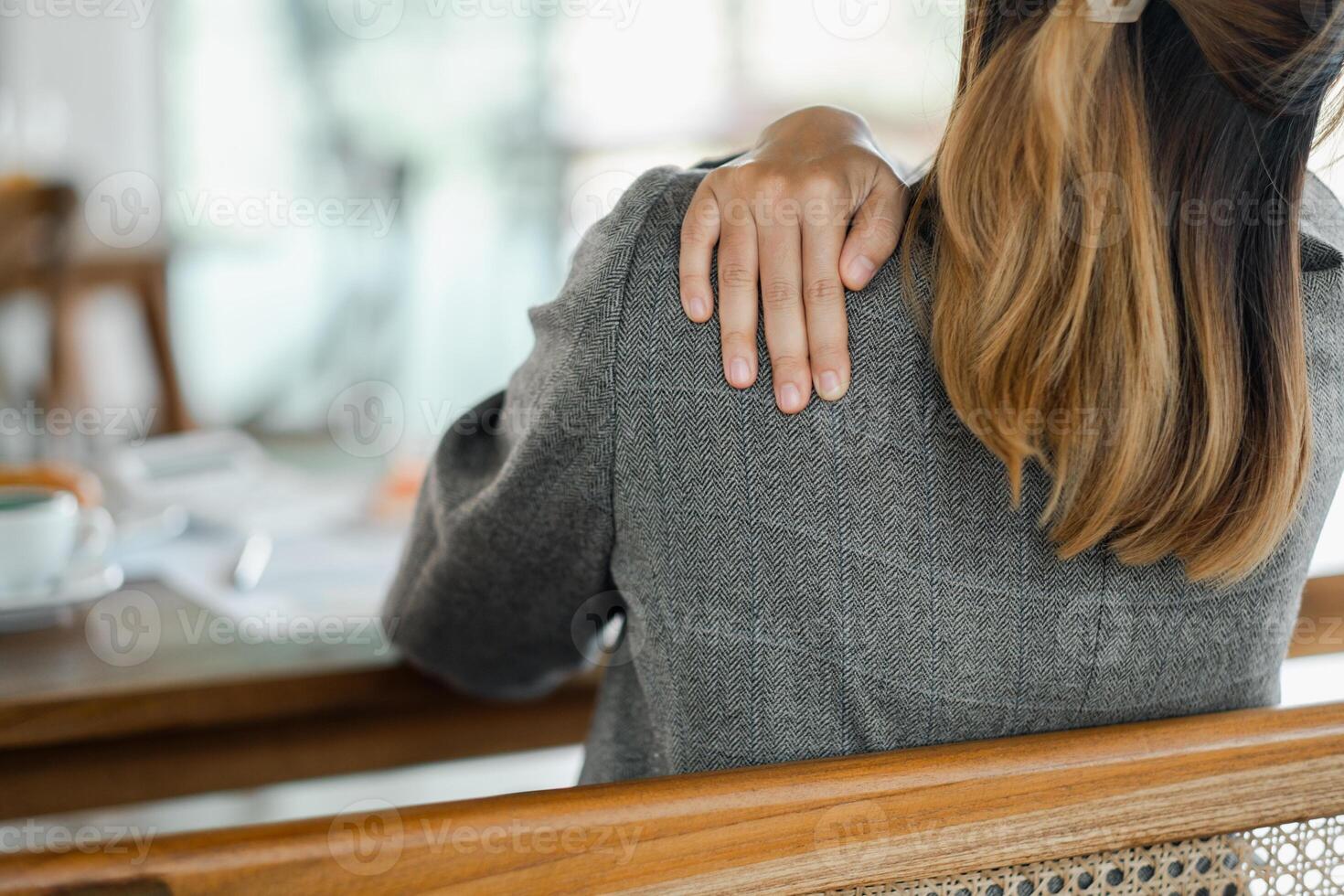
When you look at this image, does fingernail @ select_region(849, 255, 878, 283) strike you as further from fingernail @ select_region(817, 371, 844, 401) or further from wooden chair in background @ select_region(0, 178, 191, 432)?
wooden chair in background @ select_region(0, 178, 191, 432)

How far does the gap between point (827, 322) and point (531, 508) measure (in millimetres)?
202

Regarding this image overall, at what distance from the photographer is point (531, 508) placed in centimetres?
66

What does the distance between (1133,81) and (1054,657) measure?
29 cm

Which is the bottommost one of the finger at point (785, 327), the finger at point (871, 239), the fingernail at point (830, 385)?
the fingernail at point (830, 385)

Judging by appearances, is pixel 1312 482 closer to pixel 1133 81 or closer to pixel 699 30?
pixel 1133 81

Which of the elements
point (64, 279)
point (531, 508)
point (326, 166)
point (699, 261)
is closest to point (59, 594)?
point (531, 508)

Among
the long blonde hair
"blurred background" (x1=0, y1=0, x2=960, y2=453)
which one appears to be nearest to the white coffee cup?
the long blonde hair

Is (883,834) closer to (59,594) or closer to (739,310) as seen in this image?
(739,310)

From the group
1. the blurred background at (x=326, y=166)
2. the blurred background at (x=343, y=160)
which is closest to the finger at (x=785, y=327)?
the blurred background at (x=343, y=160)

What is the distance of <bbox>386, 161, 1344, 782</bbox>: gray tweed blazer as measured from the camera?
23.2 inches

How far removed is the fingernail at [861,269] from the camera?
1.92ft

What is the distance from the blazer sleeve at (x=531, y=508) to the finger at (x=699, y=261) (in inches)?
1.1

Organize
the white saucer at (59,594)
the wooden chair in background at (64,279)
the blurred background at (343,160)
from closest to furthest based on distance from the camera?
the white saucer at (59,594) → the wooden chair in background at (64,279) → the blurred background at (343,160)

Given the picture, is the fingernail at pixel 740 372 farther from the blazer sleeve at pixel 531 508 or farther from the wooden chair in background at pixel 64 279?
the wooden chair in background at pixel 64 279
